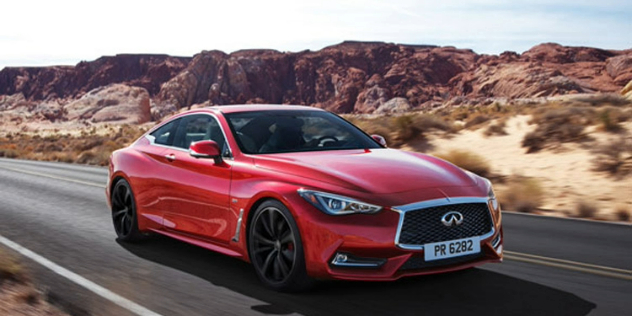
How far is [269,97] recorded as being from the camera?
143 meters

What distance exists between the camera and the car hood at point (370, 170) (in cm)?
577

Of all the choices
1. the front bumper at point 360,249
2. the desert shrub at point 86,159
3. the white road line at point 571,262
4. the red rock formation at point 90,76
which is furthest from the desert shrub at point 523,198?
the red rock formation at point 90,76

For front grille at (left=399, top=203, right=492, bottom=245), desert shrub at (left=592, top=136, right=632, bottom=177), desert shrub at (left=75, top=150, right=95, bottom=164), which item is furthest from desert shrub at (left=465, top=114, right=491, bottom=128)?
front grille at (left=399, top=203, right=492, bottom=245)

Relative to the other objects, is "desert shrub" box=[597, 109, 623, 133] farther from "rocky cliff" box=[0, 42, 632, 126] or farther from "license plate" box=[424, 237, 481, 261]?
"rocky cliff" box=[0, 42, 632, 126]

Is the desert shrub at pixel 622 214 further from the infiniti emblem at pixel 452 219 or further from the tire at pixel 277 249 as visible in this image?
the tire at pixel 277 249

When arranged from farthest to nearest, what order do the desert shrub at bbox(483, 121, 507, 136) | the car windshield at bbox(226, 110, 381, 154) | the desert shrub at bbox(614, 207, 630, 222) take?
the desert shrub at bbox(483, 121, 507, 136), the desert shrub at bbox(614, 207, 630, 222), the car windshield at bbox(226, 110, 381, 154)

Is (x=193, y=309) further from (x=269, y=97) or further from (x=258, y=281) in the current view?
(x=269, y=97)

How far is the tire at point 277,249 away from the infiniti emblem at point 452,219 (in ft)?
3.53

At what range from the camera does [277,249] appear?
604 centimetres

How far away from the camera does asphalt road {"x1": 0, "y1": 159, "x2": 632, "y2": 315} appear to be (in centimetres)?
558

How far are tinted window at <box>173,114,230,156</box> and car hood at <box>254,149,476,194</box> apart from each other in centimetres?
90

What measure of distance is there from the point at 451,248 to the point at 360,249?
70cm

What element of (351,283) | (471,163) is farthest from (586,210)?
(351,283)

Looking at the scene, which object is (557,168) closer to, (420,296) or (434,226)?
(420,296)
